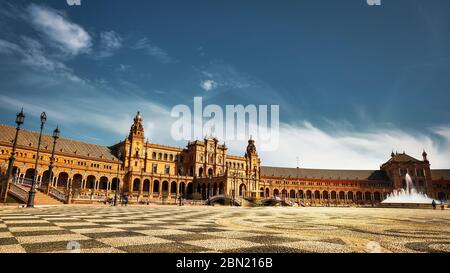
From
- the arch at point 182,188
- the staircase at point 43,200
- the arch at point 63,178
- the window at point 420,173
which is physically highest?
the window at point 420,173

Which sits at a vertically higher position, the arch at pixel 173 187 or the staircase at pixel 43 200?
the arch at pixel 173 187

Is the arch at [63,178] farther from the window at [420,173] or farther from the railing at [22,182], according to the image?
the window at [420,173]

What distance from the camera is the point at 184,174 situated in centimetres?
9088

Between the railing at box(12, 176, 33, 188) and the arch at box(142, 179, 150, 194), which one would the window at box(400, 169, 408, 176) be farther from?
the railing at box(12, 176, 33, 188)

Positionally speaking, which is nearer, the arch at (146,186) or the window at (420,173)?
the arch at (146,186)

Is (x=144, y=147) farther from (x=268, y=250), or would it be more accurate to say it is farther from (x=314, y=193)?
(x=268, y=250)

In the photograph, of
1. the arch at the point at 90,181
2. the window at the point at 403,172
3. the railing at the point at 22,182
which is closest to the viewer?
the railing at the point at 22,182

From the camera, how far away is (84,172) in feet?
230

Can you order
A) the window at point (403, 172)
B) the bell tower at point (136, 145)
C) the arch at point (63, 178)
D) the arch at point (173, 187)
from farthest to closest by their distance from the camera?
the window at point (403, 172) → the arch at point (173, 187) → the bell tower at point (136, 145) → the arch at point (63, 178)

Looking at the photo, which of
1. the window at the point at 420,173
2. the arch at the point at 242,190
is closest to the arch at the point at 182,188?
the arch at the point at 242,190

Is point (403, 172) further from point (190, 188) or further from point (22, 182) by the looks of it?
point (22, 182)

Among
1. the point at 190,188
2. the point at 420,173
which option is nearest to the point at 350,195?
the point at 420,173

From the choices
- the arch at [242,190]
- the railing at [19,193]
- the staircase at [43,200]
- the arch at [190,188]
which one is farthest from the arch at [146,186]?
the railing at [19,193]

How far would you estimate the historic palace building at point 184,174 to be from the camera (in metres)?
63.0
